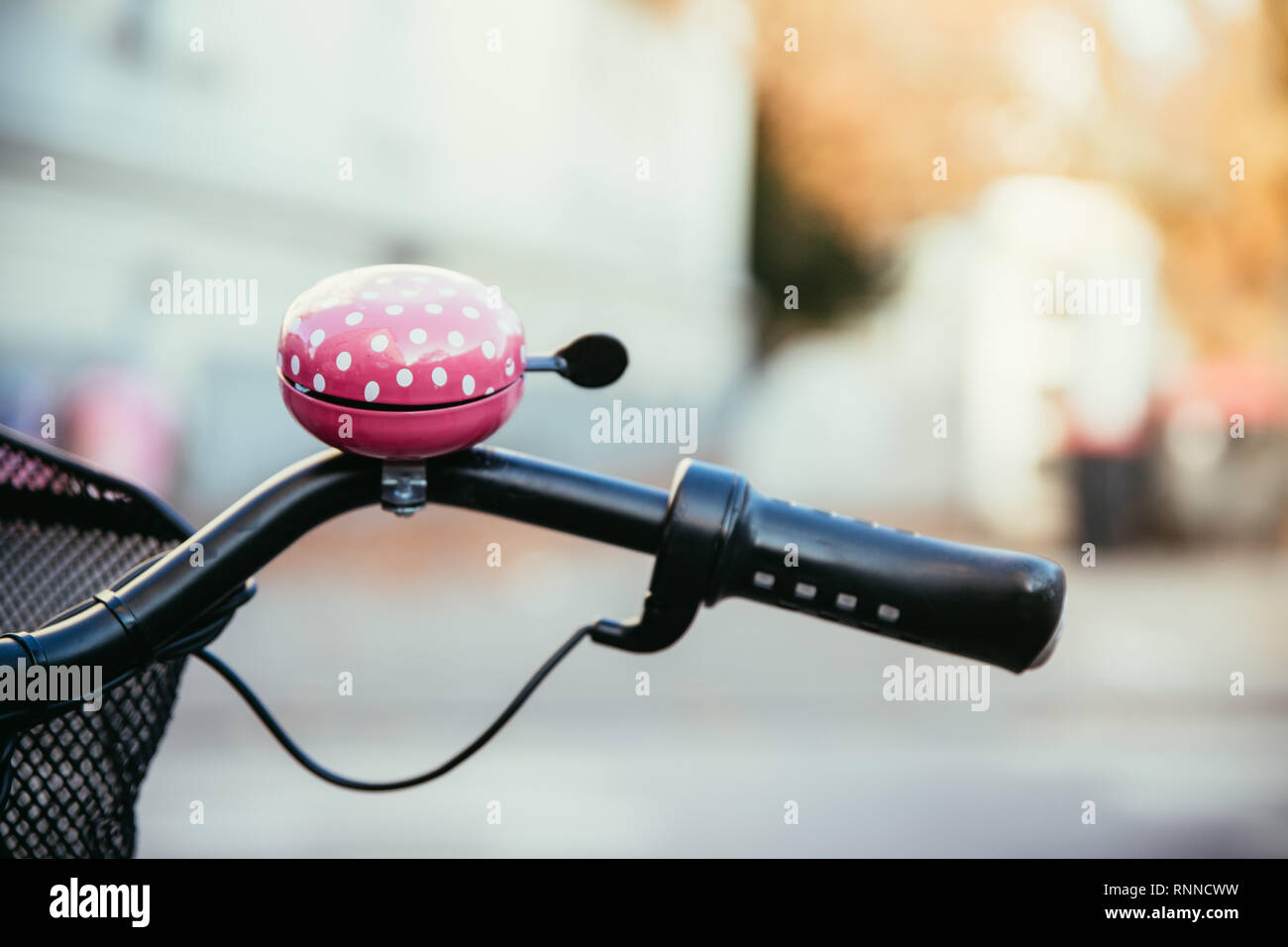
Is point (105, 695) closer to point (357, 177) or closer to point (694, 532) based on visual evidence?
point (694, 532)

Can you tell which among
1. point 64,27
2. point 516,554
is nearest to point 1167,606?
point 516,554

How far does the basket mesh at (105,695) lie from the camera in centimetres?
119

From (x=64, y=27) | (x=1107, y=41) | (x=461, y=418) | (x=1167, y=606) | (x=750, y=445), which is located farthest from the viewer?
(x=750, y=445)

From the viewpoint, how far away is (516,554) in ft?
34.4

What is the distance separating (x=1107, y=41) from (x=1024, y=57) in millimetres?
857

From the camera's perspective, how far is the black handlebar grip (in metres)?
0.93

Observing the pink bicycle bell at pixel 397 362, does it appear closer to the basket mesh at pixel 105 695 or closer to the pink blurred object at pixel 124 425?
the basket mesh at pixel 105 695

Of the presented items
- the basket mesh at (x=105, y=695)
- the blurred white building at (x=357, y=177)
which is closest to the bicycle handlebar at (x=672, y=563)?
the basket mesh at (x=105, y=695)

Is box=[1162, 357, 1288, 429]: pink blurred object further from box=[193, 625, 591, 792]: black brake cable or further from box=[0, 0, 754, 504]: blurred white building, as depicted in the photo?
box=[193, 625, 591, 792]: black brake cable

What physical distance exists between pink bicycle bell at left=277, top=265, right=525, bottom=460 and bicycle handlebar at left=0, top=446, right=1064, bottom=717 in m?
0.07

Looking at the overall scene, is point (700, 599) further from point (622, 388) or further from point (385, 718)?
point (622, 388)

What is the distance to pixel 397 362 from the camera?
92 centimetres

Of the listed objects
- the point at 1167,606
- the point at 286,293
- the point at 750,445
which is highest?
the point at 286,293

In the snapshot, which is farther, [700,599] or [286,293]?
[286,293]
